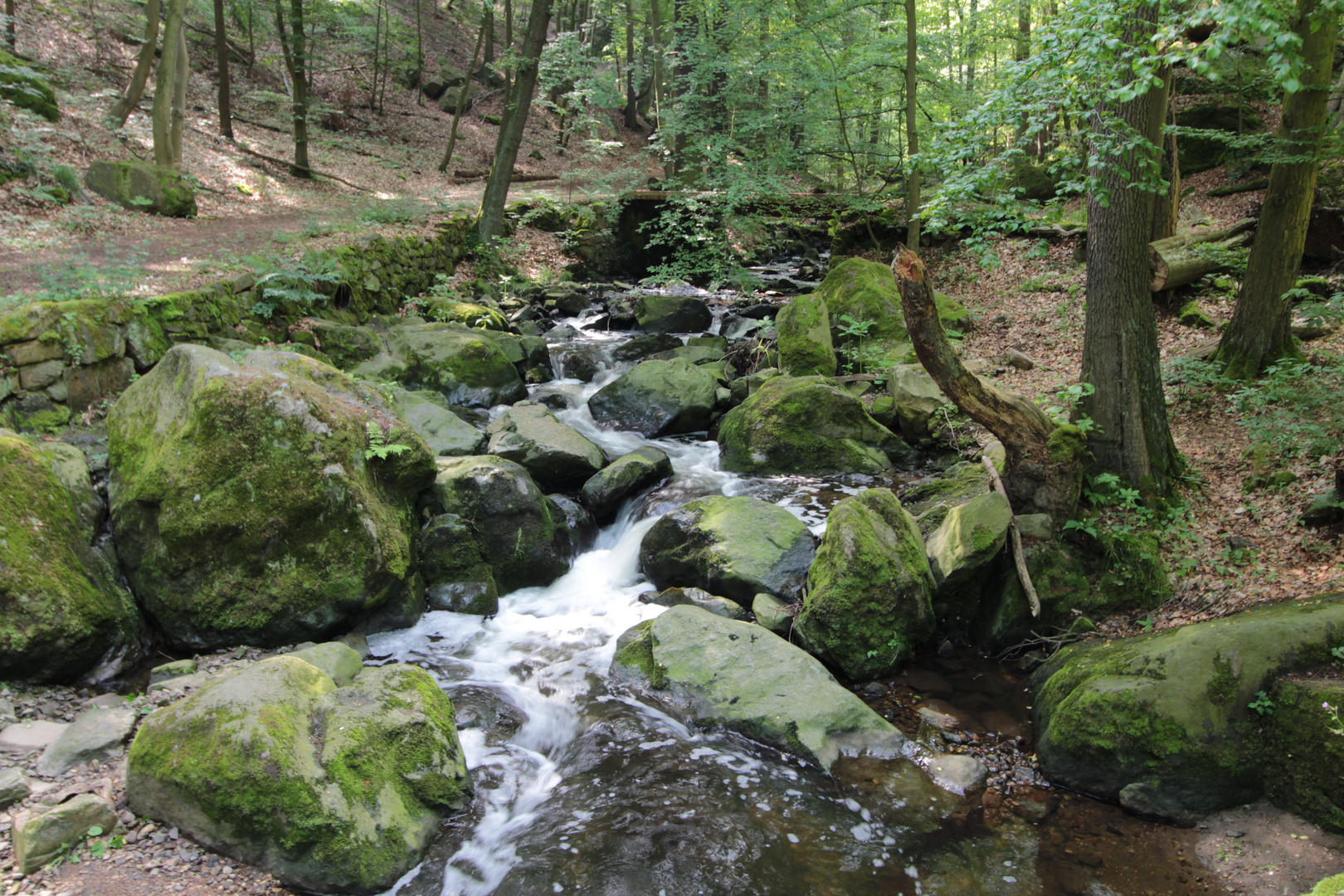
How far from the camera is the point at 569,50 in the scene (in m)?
15.8

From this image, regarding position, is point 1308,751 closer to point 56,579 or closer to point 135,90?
point 56,579

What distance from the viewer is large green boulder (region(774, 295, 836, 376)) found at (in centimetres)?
1112

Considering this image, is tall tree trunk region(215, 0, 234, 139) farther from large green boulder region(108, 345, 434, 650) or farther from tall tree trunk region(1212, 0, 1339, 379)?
tall tree trunk region(1212, 0, 1339, 379)

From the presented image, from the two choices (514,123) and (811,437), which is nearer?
(811,437)

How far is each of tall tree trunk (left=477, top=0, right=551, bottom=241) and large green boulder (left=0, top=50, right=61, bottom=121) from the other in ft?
26.4

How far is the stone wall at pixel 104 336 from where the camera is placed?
19.5 ft

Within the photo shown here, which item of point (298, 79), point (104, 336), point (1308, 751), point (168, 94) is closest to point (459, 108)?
point (298, 79)

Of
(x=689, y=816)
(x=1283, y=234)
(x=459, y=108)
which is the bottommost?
(x=689, y=816)

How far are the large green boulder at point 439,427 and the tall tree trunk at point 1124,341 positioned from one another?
6335 mm

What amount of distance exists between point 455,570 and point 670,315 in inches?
358

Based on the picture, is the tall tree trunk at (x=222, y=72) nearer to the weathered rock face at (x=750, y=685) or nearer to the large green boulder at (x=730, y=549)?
the large green boulder at (x=730, y=549)

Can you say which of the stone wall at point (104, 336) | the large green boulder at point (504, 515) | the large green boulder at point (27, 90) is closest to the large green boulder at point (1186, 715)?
the large green boulder at point (504, 515)

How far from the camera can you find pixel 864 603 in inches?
220

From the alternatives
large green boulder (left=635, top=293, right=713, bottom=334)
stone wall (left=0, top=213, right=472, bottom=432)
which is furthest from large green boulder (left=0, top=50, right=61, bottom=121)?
large green boulder (left=635, top=293, right=713, bottom=334)
